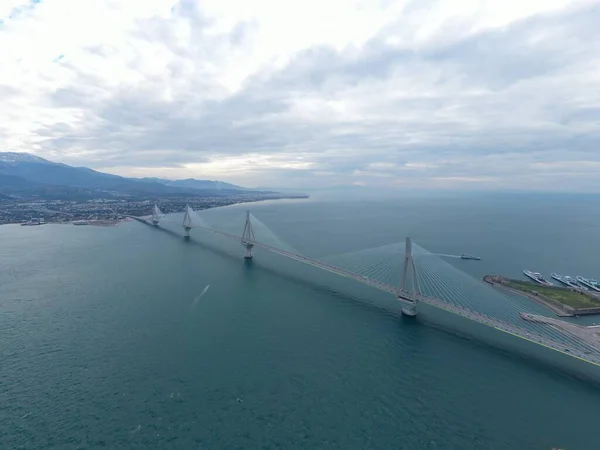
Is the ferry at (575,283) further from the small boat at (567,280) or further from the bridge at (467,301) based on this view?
the bridge at (467,301)

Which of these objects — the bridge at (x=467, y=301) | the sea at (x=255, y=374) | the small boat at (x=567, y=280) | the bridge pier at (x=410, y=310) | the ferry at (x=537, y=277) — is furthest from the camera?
the ferry at (x=537, y=277)

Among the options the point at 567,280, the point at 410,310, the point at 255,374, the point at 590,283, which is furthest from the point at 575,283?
the point at 255,374

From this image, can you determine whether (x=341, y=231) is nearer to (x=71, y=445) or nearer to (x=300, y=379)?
(x=300, y=379)

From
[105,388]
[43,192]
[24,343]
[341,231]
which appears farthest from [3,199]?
[105,388]

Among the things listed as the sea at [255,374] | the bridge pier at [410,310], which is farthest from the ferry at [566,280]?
the bridge pier at [410,310]

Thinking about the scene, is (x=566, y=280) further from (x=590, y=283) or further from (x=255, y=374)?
(x=255, y=374)
